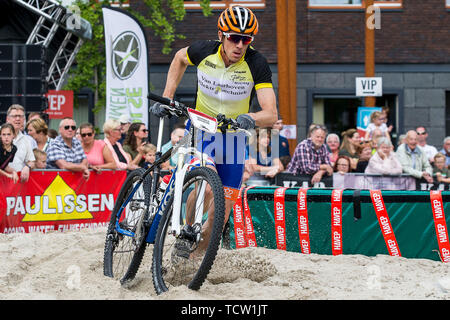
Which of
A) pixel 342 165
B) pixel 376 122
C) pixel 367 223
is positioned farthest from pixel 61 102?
pixel 367 223

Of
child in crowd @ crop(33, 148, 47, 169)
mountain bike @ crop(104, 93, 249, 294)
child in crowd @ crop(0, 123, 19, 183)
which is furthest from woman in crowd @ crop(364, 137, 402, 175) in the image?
mountain bike @ crop(104, 93, 249, 294)

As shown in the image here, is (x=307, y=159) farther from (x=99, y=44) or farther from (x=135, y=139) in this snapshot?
(x=99, y=44)

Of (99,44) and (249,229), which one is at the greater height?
(99,44)

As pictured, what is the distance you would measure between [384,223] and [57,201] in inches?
179

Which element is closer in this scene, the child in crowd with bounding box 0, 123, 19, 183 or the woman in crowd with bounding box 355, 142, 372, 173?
the child in crowd with bounding box 0, 123, 19, 183

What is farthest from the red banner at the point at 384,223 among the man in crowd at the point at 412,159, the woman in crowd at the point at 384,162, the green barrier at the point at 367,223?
the man in crowd at the point at 412,159

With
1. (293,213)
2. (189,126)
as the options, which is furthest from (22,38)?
(189,126)

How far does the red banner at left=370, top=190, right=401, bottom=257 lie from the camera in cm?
749

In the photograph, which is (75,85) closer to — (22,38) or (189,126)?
(22,38)

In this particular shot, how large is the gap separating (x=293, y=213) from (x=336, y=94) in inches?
529

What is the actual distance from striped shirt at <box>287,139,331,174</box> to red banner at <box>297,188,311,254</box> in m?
2.74

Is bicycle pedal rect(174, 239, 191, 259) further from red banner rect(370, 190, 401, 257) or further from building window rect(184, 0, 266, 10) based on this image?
building window rect(184, 0, 266, 10)

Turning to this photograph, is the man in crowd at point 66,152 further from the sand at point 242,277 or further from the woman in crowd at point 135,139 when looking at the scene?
the sand at point 242,277

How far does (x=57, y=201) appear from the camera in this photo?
976 centimetres
